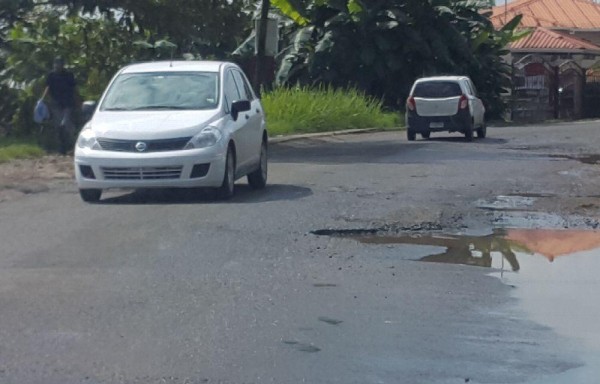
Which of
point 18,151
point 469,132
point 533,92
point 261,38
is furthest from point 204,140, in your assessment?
point 533,92

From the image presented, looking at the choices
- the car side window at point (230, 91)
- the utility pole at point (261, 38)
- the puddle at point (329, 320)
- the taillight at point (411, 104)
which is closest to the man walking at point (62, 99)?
the car side window at point (230, 91)

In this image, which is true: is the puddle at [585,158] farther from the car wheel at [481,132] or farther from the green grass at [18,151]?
the green grass at [18,151]

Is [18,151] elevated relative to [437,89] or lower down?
lower down

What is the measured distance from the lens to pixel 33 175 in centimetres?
2003

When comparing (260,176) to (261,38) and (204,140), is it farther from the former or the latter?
(261,38)

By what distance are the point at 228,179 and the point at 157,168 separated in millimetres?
954

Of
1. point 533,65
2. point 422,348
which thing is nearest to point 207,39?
point 422,348

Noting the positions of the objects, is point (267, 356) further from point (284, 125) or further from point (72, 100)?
point (284, 125)

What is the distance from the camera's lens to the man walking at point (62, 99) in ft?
78.7

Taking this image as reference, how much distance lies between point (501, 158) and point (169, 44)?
11.9m

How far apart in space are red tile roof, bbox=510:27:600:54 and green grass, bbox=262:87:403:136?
77.9 ft

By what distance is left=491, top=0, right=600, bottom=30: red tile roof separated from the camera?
72881 millimetres

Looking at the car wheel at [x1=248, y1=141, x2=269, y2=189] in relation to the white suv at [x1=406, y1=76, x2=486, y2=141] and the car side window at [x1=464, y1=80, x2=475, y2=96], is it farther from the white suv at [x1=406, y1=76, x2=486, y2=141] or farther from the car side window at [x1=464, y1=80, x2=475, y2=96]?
the car side window at [x1=464, y1=80, x2=475, y2=96]

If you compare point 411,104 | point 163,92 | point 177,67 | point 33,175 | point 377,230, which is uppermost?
point 177,67
